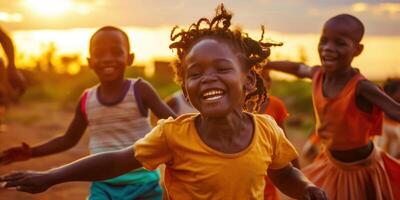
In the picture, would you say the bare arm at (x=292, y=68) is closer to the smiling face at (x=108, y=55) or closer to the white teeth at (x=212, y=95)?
the smiling face at (x=108, y=55)

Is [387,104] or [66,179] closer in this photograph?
[66,179]

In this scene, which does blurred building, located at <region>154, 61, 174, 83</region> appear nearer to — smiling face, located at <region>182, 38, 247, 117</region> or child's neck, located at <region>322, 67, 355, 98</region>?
child's neck, located at <region>322, 67, 355, 98</region>

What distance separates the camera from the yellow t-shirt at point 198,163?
320 cm

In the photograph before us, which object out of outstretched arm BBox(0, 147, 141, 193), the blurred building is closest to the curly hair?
outstretched arm BBox(0, 147, 141, 193)

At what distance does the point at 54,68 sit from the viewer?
21.3 m

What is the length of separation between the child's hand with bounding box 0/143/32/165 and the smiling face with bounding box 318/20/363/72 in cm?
236

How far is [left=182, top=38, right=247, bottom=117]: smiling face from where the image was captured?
319 cm

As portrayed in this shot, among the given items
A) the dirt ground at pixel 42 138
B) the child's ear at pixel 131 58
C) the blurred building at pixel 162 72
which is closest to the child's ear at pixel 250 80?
the child's ear at pixel 131 58

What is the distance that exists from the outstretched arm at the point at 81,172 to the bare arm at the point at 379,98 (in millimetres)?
2170

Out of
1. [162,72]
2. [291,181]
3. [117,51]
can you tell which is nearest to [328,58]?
[117,51]

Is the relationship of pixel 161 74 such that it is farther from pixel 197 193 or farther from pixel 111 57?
pixel 197 193

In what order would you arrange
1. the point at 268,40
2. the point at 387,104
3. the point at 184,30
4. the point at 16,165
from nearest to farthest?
the point at 184,30 < the point at 268,40 < the point at 387,104 < the point at 16,165

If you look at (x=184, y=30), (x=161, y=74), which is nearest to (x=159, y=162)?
(x=184, y=30)

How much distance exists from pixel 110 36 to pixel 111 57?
15cm
